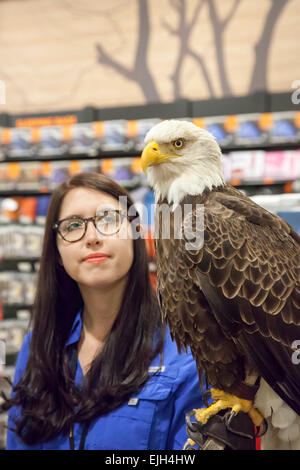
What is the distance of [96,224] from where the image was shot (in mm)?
1042

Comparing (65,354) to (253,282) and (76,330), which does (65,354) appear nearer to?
(76,330)

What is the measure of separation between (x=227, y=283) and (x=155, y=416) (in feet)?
1.61

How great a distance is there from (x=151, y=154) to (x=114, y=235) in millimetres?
340

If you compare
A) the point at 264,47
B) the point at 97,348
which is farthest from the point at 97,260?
the point at 264,47

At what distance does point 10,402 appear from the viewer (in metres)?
1.25

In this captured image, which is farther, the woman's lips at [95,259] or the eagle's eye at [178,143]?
the woman's lips at [95,259]

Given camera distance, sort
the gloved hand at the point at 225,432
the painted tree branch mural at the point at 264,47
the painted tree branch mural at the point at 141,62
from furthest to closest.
A: 1. the painted tree branch mural at the point at 141,62
2. the painted tree branch mural at the point at 264,47
3. the gloved hand at the point at 225,432

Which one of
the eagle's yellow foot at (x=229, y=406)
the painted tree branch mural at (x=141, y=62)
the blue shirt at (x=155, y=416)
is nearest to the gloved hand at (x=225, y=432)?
the eagle's yellow foot at (x=229, y=406)

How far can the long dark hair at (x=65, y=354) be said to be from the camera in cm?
112

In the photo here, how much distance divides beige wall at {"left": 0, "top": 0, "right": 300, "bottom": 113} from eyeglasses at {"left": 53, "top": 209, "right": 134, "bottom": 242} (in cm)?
258

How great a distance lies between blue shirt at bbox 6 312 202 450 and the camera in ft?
3.46

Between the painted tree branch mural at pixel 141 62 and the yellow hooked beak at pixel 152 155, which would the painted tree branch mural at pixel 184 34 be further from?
the yellow hooked beak at pixel 152 155

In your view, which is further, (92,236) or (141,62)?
(141,62)
